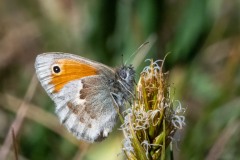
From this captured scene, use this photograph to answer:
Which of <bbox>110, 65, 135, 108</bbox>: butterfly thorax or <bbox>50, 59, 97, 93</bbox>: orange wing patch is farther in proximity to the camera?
<bbox>50, 59, 97, 93</bbox>: orange wing patch

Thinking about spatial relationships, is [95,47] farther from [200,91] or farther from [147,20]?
[200,91]

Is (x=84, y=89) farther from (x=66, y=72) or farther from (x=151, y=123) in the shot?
(x=151, y=123)

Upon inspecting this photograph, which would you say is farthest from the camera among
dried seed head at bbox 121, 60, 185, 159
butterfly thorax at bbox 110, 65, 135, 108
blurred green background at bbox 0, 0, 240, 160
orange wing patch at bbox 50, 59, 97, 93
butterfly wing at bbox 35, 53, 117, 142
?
blurred green background at bbox 0, 0, 240, 160

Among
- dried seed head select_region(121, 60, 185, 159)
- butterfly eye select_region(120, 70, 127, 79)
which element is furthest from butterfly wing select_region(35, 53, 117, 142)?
dried seed head select_region(121, 60, 185, 159)

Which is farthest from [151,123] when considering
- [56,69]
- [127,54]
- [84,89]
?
[127,54]

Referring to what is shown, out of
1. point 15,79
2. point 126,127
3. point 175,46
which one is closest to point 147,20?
point 175,46

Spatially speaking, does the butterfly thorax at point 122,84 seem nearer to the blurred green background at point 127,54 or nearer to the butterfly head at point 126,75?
the butterfly head at point 126,75

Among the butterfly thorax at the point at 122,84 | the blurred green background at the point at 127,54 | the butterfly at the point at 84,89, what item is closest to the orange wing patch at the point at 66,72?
the butterfly at the point at 84,89

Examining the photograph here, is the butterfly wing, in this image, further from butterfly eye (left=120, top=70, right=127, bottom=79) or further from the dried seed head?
the dried seed head

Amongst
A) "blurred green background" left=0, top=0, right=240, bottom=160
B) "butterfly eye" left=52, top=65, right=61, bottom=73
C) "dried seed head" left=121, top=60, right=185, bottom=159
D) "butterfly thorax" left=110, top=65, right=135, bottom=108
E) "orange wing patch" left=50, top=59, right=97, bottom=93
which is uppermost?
"blurred green background" left=0, top=0, right=240, bottom=160
